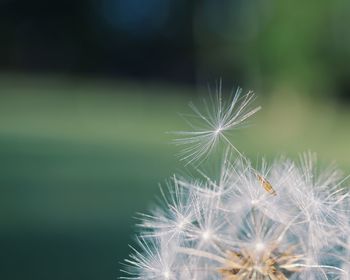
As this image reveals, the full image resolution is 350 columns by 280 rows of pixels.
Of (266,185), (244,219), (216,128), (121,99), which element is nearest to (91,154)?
(216,128)

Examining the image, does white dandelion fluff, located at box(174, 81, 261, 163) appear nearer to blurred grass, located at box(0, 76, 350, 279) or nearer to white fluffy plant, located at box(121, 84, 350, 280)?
white fluffy plant, located at box(121, 84, 350, 280)

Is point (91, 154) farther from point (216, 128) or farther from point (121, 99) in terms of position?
point (121, 99)

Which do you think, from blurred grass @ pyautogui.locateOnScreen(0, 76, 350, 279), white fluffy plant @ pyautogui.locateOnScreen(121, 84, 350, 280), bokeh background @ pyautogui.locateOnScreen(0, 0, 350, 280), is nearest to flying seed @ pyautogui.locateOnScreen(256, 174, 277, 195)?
white fluffy plant @ pyautogui.locateOnScreen(121, 84, 350, 280)

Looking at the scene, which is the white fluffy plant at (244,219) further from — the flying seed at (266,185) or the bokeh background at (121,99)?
the bokeh background at (121,99)

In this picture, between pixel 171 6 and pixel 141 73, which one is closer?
pixel 141 73

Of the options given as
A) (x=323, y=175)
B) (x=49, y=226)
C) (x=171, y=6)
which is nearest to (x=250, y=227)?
(x=323, y=175)

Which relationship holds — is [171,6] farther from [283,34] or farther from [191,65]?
[283,34]

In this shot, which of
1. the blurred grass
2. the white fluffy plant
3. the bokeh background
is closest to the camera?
the white fluffy plant
